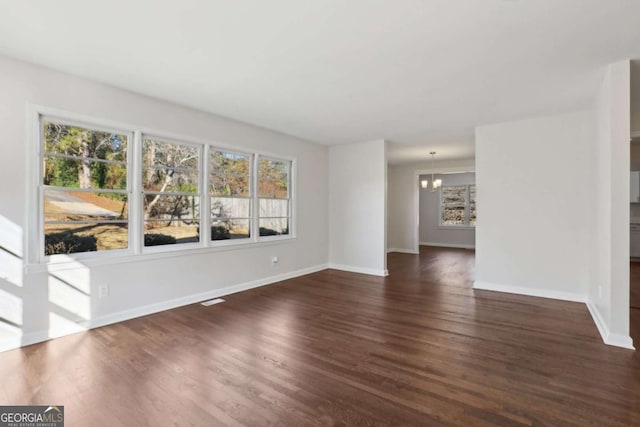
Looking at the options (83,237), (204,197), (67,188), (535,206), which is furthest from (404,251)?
(67,188)

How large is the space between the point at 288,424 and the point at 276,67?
114 inches

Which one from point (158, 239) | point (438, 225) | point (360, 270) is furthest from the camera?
point (438, 225)

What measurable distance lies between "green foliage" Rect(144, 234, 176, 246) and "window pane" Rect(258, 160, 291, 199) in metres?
1.67

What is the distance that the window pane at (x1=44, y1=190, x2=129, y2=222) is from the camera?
3.06m

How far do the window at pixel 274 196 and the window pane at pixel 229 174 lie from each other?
31 centimetres

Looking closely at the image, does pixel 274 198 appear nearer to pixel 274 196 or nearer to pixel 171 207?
pixel 274 196

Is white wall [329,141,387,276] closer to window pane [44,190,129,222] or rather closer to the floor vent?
the floor vent

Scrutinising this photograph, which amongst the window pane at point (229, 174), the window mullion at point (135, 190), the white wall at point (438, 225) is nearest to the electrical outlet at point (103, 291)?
the window mullion at point (135, 190)

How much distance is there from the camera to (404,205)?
29.9ft

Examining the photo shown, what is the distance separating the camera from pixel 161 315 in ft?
11.9

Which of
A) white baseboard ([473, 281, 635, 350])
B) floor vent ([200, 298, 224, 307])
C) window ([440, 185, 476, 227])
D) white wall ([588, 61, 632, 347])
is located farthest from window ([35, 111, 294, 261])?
window ([440, 185, 476, 227])

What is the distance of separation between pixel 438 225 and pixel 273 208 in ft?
24.0

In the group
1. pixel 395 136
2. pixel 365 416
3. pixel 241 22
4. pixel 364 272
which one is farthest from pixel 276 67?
pixel 364 272

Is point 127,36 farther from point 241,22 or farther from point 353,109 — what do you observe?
point 353,109
